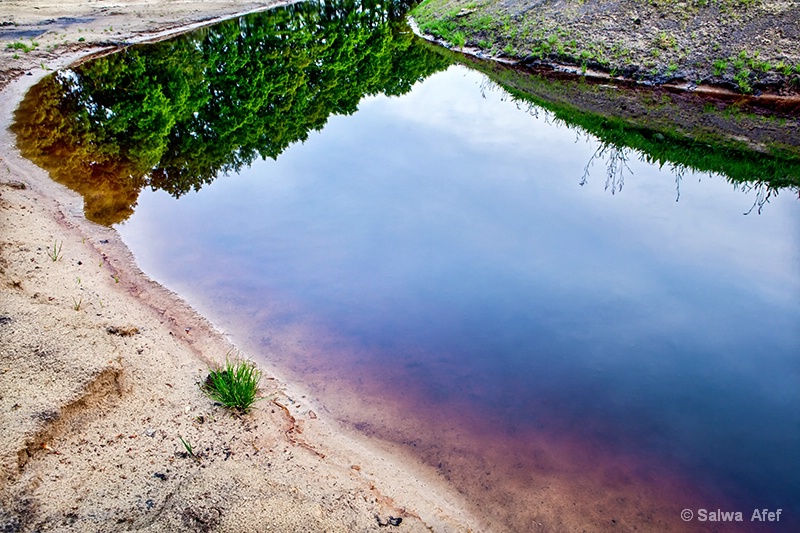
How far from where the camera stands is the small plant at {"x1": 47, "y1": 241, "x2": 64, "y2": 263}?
7.89m

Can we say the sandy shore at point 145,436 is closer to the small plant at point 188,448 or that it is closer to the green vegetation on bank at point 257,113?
the small plant at point 188,448

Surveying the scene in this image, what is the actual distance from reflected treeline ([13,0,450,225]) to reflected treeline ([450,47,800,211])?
5404 mm

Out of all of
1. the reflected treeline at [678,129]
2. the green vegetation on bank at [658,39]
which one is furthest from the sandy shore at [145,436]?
the green vegetation on bank at [658,39]

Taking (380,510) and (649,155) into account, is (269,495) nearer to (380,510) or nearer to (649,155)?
(380,510)

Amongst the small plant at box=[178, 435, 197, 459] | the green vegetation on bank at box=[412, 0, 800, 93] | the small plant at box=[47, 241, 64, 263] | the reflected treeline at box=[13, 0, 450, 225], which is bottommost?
the small plant at box=[178, 435, 197, 459]

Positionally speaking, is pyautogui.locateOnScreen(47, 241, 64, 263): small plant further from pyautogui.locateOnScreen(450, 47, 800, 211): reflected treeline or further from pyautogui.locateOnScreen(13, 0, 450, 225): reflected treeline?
pyautogui.locateOnScreen(450, 47, 800, 211): reflected treeline

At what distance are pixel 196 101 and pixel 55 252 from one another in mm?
8963

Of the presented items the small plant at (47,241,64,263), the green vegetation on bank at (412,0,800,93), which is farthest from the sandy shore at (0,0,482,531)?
the green vegetation on bank at (412,0,800,93)

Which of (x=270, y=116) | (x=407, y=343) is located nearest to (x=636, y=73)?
(x=270, y=116)

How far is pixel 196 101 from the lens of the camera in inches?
618

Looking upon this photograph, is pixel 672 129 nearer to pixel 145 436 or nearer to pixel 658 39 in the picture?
pixel 658 39

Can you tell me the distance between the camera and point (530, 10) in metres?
21.9

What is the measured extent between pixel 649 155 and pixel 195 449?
11.7m

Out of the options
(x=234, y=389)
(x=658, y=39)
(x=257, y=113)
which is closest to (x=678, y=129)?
(x=658, y=39)
